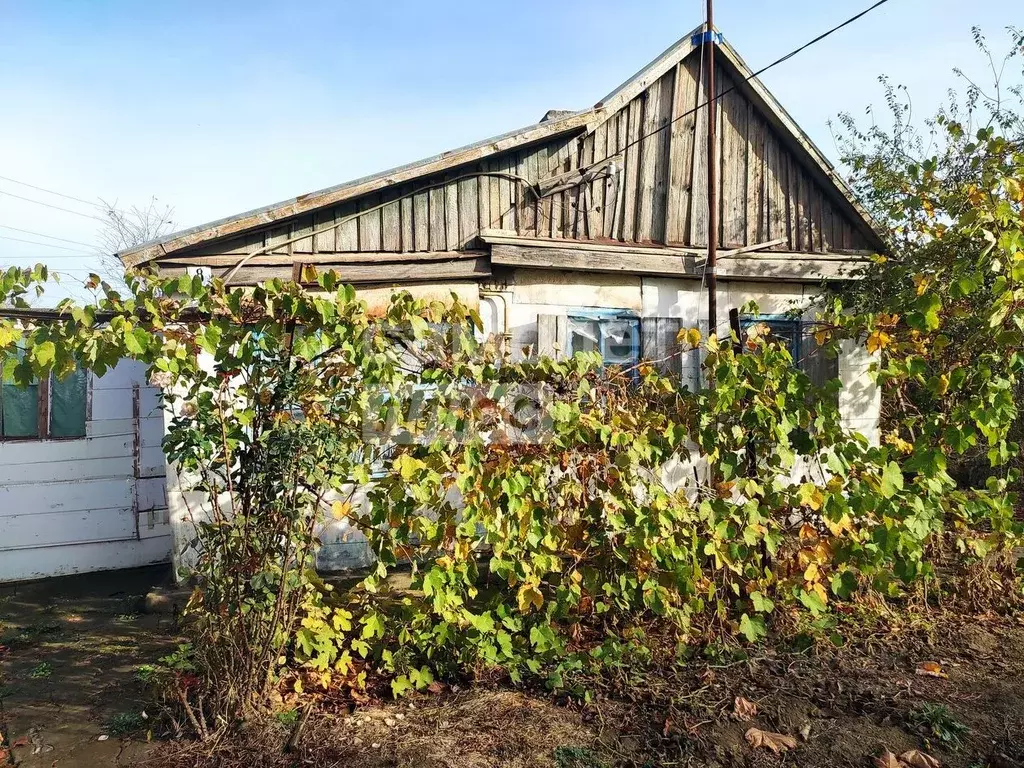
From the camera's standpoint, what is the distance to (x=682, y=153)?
7.25 metres

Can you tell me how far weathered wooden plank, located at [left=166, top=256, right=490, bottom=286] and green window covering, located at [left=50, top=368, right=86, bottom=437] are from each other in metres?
1.79

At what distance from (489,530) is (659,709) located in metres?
1.22

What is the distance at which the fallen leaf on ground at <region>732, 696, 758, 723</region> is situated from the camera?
11.3 ft

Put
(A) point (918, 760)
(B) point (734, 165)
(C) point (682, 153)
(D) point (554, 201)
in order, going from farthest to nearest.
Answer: (B) point (734, 165), (C) point (682, 153), (D) point (554, 201), (A) point (918, 760)

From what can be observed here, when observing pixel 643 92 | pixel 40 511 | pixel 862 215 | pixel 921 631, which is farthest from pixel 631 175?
pixel 40 511

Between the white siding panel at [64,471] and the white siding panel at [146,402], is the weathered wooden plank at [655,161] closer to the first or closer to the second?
the white siding panel at [146,402]

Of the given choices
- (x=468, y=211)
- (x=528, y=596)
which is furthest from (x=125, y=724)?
(x=468, y=211)

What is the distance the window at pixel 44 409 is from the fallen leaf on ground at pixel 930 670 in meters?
6.85

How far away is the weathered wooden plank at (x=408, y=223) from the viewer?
631 cm

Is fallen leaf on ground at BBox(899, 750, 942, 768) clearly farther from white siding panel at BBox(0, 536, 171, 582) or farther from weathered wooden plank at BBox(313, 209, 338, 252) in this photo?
white siding panel at BBox(0, 536, 171, 582)

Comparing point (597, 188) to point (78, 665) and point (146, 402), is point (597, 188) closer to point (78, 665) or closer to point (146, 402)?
point (146, 402)

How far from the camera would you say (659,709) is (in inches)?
139

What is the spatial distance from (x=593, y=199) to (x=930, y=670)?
478 centimetres

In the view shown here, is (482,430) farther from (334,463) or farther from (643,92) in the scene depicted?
(643,92)
